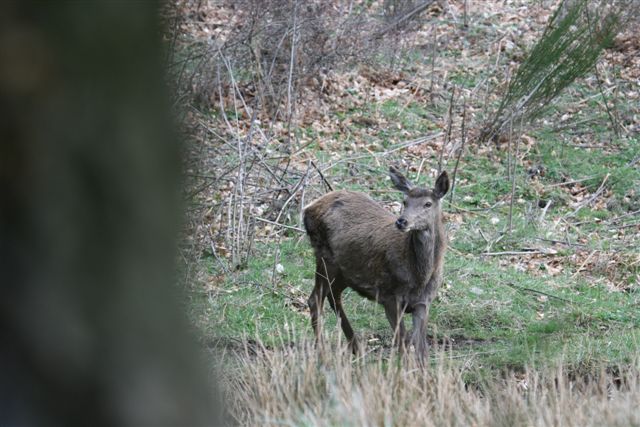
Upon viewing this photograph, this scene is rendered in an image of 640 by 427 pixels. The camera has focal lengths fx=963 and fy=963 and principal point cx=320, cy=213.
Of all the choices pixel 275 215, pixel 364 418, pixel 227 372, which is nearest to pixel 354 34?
pixel 275 215

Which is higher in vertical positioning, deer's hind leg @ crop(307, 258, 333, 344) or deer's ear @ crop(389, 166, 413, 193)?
deer's ear @ crop(389, 166, 413, 193)

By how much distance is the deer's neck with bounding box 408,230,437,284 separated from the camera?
28.7 feet

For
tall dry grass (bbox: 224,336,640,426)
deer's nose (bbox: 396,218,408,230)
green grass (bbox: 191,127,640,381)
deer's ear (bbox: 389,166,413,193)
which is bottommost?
green grass (bbox: 191,127,640,381)

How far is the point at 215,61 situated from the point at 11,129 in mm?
12886

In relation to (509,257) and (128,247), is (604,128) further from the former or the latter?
(128,247)

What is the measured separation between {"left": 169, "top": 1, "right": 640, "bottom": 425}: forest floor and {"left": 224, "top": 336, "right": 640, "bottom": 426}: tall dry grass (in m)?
0.06

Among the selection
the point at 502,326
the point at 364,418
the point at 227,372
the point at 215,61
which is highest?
the point at 215,61

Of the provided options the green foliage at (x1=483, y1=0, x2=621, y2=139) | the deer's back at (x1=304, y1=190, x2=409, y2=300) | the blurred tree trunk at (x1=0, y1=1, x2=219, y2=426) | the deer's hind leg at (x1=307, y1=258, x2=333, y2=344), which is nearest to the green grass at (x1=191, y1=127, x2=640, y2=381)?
the deer's hind leg at (x1=307, y1=258, x2=333, y2=344)

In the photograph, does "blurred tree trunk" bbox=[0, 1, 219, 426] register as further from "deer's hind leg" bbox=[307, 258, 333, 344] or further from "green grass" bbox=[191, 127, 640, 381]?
"deer's hind leg" bbox=[307, 258, 333, 344]

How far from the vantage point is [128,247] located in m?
2.37

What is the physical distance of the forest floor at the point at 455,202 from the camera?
28.6ft

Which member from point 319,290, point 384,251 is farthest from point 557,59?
point 319,290

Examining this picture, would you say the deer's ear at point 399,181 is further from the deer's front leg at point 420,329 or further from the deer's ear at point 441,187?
the deer's front leg at point 420,329

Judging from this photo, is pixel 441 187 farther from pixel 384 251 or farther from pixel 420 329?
pixel 420 329
